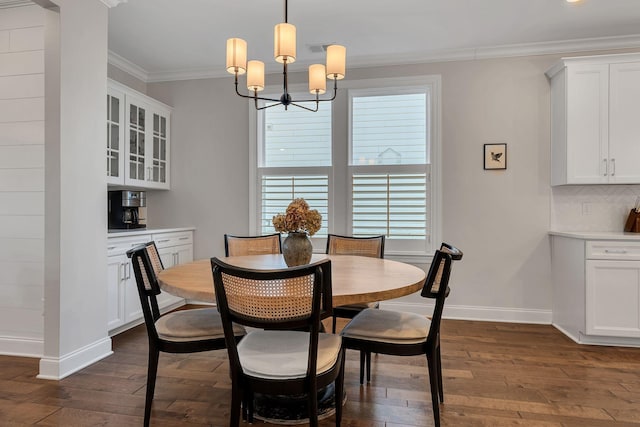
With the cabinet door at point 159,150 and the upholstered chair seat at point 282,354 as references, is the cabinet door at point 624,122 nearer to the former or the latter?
the upholstered chair seat at point 282,354

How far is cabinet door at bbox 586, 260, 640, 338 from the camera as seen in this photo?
3059mm

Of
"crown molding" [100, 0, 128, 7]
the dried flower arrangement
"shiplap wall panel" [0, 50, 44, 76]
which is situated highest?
"crown molding" [100, 0, 128, 7]

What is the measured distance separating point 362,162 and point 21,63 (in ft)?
9.78

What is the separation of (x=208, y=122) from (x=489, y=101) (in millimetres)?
3014

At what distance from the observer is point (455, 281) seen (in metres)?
3.90

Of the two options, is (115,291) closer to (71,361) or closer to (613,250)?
(71,361)

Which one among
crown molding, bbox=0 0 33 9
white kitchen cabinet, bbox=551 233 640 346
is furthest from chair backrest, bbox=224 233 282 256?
white kitchen cabinet, bbox=551 233 640 346

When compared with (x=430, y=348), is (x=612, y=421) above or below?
below

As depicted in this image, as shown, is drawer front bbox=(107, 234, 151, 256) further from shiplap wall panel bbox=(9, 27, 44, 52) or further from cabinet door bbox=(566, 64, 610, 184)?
cabinet door bbox=(566, 64, 610, 184)

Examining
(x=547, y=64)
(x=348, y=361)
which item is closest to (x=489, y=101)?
(x=547, y=64)

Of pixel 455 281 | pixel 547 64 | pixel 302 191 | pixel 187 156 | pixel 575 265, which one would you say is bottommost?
pixel 455 281

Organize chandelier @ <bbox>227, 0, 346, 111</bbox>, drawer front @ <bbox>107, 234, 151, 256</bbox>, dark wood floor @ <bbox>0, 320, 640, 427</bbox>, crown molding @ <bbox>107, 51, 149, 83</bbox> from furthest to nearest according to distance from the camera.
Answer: crown molding @ <bbox>107, 51, 149, 83</bbox> < drawer front @ <bbox>107, 234, 151, 256</bbox> < chandelier @ <bbox>227, 0, 346, 111</bbox> < dark wood floor @ <bbox>0, 320, 640, 427</bbox>

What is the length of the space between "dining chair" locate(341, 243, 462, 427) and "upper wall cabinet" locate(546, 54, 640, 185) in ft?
7.20

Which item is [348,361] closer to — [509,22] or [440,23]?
[440,23]
